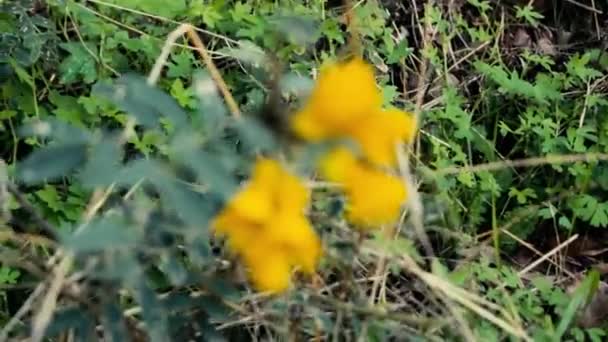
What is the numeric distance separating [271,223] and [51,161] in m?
0.24

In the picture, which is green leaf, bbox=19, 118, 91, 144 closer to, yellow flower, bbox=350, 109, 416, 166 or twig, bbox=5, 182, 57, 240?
twig, bbox=5, 182, 57, 240

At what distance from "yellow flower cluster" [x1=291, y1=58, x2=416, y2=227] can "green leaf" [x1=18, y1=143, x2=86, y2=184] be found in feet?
0.74

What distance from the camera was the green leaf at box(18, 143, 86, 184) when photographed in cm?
101

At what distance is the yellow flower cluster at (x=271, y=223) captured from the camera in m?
0.92

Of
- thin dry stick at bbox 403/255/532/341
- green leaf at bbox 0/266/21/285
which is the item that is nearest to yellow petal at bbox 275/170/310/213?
thin dry stick at bbox 403/255/532/341

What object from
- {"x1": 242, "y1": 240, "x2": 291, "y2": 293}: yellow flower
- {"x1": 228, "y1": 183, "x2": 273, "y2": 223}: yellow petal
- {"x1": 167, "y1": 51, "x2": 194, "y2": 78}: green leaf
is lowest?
{"x1": 167, "y1": 51, "x2": 194, "y2": 78}: green leaf

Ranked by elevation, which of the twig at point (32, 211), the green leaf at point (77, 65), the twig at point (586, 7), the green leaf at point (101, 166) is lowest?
the twig at point (586, 7)

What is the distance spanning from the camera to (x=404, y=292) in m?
1.71

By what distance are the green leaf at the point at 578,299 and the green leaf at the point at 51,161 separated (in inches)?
37.3

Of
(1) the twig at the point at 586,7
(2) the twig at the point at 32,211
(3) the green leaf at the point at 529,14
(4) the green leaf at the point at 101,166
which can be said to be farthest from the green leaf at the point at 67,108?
(1) the twig at the point at 586,7

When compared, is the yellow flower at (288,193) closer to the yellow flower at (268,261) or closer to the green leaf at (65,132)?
the yellow flower at (268,261)

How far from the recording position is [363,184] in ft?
3.13

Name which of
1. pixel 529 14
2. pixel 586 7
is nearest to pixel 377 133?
pixel 529 14

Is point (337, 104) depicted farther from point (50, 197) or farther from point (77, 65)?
point (77, 65)
